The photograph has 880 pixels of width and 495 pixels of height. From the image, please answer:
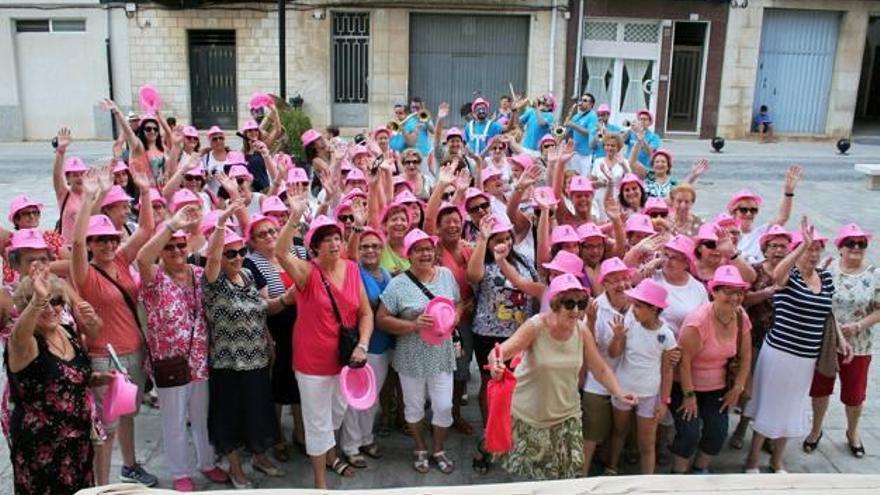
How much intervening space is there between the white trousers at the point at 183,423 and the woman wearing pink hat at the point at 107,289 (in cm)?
25

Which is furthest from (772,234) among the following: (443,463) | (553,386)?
(443,463)

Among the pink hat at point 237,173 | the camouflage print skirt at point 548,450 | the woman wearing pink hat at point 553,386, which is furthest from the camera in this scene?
the pink hat at point 237,173

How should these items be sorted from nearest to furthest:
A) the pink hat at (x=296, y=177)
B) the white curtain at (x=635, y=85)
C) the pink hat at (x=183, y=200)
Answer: the pink hat at (x=183, y=200)
the pink hat at (x=296, y=177)
the white curtain at (x=635, y=85)

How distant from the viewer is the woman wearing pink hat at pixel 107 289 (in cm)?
438

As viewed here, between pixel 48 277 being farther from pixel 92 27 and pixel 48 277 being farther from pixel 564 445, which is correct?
pixel 92 27

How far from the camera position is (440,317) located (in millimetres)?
4762

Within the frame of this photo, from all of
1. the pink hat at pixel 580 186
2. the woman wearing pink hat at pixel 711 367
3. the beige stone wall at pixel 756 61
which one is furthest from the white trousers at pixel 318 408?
the beige stone wall at pixel 756 61

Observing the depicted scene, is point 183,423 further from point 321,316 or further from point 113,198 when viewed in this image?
point 113,198

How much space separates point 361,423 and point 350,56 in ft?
57.0

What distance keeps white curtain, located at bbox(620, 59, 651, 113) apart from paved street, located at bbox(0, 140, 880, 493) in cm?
147

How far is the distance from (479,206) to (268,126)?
5788mm

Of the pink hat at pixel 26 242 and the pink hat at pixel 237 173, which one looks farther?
the pink hat at pixel 237 173

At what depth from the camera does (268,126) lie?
10.8 metres

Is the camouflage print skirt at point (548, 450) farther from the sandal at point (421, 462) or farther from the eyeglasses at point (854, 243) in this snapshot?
the eyeglasses at point (854, 243)
